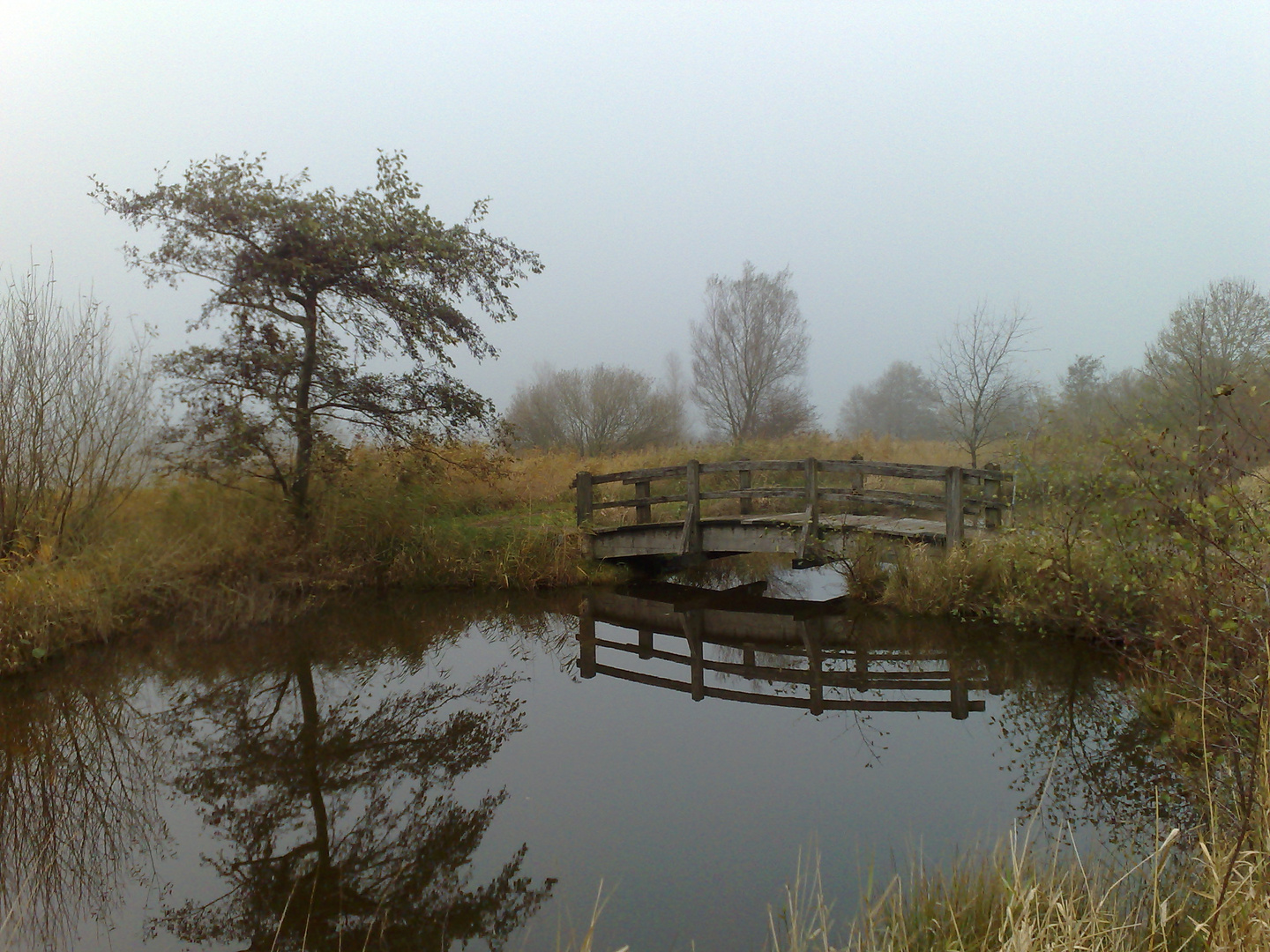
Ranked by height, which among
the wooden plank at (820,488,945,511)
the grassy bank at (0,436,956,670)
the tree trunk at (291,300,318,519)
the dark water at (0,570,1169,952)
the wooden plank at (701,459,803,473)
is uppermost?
the tree trunk at (291,300,318,519)

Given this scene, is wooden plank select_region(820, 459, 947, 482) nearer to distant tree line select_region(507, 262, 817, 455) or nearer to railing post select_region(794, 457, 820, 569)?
railing post select_region(794, 457, 820, 569)

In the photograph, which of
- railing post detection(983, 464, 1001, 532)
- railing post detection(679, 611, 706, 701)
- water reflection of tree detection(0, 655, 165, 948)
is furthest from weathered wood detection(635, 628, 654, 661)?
railing post detection(983, 464, 1001, 532)

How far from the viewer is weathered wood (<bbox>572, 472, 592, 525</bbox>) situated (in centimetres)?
1248

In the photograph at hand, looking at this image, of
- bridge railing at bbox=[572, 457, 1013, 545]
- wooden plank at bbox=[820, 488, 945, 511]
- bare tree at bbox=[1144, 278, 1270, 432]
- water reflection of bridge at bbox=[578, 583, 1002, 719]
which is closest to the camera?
water reflection of bridge at bbox=[578, 583, 1002, 719]

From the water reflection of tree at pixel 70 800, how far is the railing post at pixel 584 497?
6.71 m

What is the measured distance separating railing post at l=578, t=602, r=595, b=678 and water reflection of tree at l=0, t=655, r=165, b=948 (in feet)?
13.3

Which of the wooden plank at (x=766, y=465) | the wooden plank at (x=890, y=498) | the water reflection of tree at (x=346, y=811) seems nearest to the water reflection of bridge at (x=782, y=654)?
the wooden plank at (x=890, y=498)

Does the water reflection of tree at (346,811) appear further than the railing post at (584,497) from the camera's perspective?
No

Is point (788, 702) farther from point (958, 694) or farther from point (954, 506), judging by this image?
point (954, 506)

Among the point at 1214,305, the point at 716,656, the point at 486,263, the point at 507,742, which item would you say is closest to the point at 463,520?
the point at 486,263

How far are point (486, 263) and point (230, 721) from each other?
754 cm

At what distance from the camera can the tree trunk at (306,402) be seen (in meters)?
11.1

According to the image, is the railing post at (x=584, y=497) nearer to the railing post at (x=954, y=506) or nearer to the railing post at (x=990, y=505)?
the railing post at (x=954, y=506)

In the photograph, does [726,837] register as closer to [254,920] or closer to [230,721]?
[254,920]
